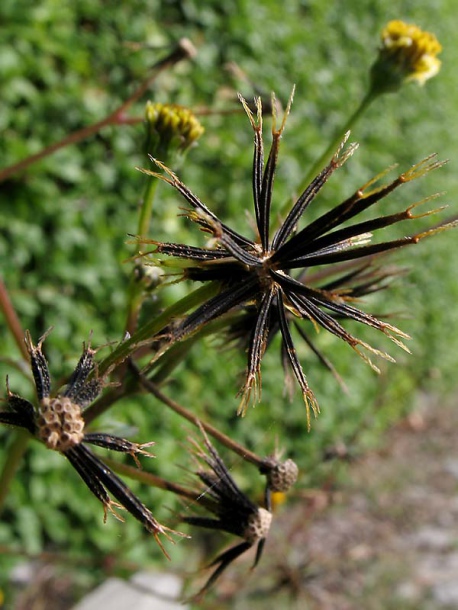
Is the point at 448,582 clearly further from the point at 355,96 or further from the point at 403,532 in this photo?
the point at 355,96

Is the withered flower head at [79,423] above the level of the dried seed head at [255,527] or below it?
above

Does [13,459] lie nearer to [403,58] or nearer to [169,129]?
[169,129]

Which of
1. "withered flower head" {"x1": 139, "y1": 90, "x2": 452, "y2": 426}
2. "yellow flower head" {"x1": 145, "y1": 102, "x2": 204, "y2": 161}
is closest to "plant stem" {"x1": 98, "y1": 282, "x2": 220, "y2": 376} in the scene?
"withered flower head" {"x1": 139, "y1": 90, "x2": 452, "y2": 426}

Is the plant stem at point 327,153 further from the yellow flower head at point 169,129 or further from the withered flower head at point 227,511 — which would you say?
the withered flower head at point 227,511

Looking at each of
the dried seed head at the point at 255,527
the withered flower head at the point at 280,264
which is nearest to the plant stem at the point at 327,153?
the withered flower head at the point at 280,264

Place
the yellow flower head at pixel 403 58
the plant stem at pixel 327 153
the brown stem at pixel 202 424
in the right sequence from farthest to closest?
the yellow flower head at pixel 403 58
the plant stem at pixel 327 153
the brown stem at pixel 202 424

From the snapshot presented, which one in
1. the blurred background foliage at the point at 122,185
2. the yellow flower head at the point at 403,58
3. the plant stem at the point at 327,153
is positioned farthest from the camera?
the blurred background foliage at the point at 122,185

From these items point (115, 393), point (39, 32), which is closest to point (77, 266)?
point (39, 32)
